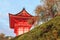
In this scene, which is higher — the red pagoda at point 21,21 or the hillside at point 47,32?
the hillside at point 47,32

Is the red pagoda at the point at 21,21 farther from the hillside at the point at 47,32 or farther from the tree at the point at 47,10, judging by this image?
the hillside at the point at 47,32

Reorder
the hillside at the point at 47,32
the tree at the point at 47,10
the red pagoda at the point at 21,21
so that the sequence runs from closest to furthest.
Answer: the hillside at the point at 47,32, the tree at the point at 47,10, the red pagoda at the point at 21,21

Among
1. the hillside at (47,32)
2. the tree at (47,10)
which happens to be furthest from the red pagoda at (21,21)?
the hillside at (47,32)

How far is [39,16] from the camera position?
15.1m

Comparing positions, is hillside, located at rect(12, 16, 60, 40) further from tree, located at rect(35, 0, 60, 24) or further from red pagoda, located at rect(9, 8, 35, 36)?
red pagoda, located at rect(9, 8, 35, 36)

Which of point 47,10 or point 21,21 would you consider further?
point 21,21

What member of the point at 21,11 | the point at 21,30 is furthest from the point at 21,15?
the point at 21,30

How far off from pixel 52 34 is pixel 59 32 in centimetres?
17

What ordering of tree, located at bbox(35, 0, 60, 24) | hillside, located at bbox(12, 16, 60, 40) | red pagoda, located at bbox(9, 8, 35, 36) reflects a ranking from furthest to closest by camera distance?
red pagoda, located at bbox(9, 8, 35, 36)
tree, located at bbox(35, 0, 60, 24)
hillside, located at bbox(12, 16, 60, 40)

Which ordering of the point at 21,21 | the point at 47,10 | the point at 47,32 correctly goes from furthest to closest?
1. the point at 21,21
2. the point at 47,10
3. the point at 47,32

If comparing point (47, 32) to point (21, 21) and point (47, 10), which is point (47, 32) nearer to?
point (47, 10)

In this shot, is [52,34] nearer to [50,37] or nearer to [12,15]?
[50,37]

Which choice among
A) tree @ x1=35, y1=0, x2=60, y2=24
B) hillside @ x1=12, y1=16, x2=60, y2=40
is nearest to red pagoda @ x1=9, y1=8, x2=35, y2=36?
tree @ x1=35, y1=0, x2=60, y2=24

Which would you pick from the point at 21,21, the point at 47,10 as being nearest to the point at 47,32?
the point at 47,10
